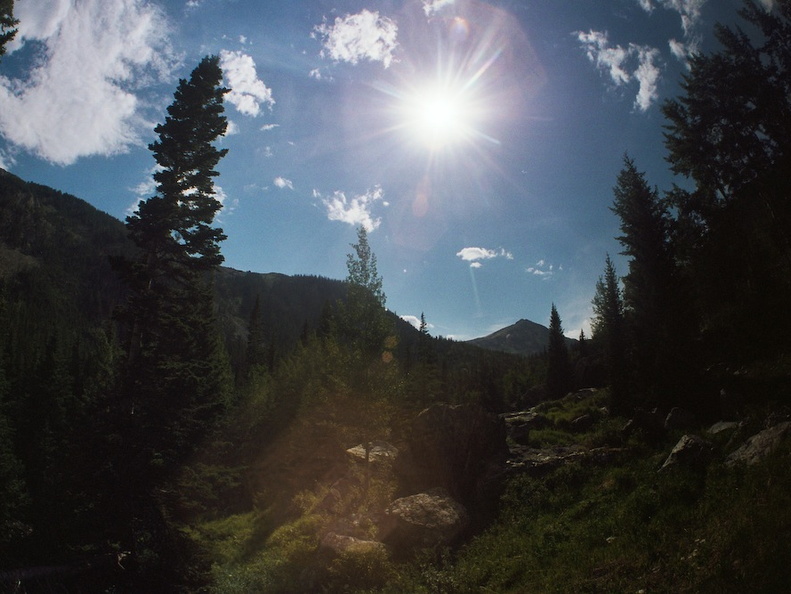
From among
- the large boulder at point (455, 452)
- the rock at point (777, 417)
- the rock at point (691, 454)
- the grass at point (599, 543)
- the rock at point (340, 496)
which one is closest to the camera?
the grass at point (599, 543)

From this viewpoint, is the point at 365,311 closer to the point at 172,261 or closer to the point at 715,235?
the point at 172,261

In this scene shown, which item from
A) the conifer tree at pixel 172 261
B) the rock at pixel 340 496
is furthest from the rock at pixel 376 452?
the conifer tree at pixel 172 261

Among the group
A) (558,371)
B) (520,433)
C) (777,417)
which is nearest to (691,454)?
(777,417)

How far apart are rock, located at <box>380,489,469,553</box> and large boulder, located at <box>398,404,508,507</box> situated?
169 cm

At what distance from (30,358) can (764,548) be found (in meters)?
102

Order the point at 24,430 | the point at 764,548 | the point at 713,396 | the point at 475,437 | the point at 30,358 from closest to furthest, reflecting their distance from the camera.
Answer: the point at 764,548 < the point at 713,396 < the point at 475,437 < the point at 24,430 < the point at 30,358

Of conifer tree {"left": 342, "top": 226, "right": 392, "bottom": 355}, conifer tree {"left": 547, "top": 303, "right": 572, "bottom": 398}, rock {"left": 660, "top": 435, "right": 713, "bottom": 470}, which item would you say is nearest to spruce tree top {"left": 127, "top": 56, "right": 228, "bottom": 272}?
conifer tree {"left": 342, "top": 226, "right": 392, "bottom": 355}

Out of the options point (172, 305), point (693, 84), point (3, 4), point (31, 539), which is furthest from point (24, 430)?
point (693, 84)

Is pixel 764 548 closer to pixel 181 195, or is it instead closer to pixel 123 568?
pixel 123 568

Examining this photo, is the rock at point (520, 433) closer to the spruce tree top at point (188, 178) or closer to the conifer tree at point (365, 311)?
the conifer tree at point (365, 311)

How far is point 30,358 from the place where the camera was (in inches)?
2876

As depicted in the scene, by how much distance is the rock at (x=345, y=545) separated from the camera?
15094 mm

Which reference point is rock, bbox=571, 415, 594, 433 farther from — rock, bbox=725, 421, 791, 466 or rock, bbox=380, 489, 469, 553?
rock, bbox=725, 421, 791, 466

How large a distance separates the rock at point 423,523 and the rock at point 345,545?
837 millimetres
